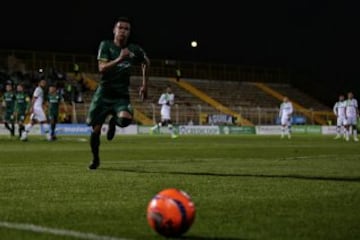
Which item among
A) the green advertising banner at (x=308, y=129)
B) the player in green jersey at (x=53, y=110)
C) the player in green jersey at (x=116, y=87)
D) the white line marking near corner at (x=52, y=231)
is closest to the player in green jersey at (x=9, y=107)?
the player in green jersey at (x=53, y=110)

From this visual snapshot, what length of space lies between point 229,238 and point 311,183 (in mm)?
4375

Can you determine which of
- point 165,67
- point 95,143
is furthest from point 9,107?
point 165,67

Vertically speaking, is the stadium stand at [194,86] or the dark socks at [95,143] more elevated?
the stadium stand at [194,86]

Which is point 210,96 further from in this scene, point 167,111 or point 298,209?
point 298,209

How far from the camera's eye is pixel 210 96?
209 ft

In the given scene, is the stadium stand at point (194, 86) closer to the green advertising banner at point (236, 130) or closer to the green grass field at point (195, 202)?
the green advertising banner at point (236, 130)

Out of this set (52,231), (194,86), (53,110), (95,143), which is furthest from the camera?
(194,86)

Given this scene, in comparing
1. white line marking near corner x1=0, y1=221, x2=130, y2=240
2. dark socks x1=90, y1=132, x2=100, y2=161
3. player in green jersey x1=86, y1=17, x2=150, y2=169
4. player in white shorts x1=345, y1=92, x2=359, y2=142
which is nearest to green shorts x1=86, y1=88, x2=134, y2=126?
player in green jersey x1=86, y1=17, x2=150, y2=169

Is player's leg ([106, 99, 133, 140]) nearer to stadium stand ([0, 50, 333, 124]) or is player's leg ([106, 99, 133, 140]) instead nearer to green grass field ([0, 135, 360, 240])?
green grass field ([0, 135, 360, 240])

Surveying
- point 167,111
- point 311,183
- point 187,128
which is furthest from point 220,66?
point 311,183

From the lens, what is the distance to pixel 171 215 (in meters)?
5.00

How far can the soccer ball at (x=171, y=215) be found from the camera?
16.4ft

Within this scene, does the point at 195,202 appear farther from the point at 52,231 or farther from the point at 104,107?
the point at 104,107

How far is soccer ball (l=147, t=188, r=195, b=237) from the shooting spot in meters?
5.00
